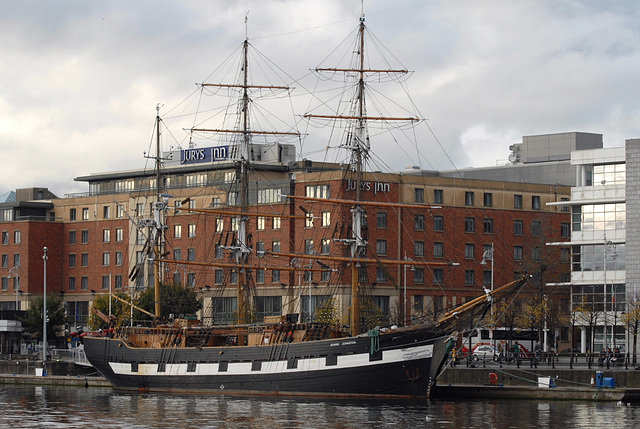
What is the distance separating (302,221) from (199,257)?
46.7 feet

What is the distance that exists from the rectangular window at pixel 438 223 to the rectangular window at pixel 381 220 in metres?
5.50

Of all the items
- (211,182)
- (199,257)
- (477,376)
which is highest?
(211,182)

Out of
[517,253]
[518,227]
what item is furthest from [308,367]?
[518,227]

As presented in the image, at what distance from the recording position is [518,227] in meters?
128

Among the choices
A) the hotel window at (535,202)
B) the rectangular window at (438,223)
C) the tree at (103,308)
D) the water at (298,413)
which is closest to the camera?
the water at (298,413)

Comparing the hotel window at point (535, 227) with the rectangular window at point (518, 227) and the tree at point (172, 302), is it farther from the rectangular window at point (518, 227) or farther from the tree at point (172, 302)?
the tree at point (172, 302)

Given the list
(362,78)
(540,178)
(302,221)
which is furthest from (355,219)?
(540,178)

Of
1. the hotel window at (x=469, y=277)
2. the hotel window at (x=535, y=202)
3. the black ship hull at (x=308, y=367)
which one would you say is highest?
the hotel window at (x=535, y=202)

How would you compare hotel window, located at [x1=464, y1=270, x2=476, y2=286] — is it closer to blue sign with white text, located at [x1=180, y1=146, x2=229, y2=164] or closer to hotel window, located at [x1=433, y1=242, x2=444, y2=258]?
hotel window, located at [x1=433, y1=242, x2=444, y2=258]

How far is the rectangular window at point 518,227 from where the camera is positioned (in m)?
128

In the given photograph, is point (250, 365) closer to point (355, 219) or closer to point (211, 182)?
point (355, 219)

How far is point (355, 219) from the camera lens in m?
82.0

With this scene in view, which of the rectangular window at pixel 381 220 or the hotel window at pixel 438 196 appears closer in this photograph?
the rectangular window at pixel 381 220

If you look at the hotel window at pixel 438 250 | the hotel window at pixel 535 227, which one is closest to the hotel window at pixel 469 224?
the hotel window at pixel 438 250
